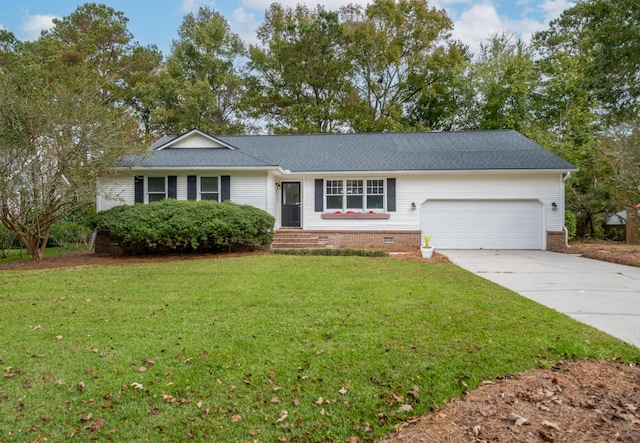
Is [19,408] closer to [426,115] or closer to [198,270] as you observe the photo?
[198,270]

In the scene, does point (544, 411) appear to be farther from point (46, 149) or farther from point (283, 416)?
point (46, 149)

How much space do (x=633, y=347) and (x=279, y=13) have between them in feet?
90.8

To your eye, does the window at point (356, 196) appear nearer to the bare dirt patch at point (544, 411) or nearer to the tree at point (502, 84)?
the bare dirt patch at point (544, 411)

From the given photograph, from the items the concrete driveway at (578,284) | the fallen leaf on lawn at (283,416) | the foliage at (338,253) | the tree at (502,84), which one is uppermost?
the tree at (502,84)

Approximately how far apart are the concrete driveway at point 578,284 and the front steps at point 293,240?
4.84m

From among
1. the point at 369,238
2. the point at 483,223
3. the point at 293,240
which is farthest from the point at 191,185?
the point at 483,223

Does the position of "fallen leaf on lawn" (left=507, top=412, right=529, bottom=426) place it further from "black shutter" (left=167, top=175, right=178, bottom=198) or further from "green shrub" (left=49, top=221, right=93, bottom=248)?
"green shrub" (left=49, top=221, right=93, bottom=248)

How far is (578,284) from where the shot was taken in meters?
6.61

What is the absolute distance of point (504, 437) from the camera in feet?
7.18

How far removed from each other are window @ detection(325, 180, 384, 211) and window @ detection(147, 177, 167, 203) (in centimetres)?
588

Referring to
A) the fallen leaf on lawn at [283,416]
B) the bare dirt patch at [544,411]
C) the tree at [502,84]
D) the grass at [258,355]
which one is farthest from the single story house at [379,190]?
the fallen leaf on lawn at [283,416]

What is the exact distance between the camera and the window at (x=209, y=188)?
13.0 meters

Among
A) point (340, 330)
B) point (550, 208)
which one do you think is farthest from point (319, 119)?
point (340, 330)

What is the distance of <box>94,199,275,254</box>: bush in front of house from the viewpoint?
404 inches
